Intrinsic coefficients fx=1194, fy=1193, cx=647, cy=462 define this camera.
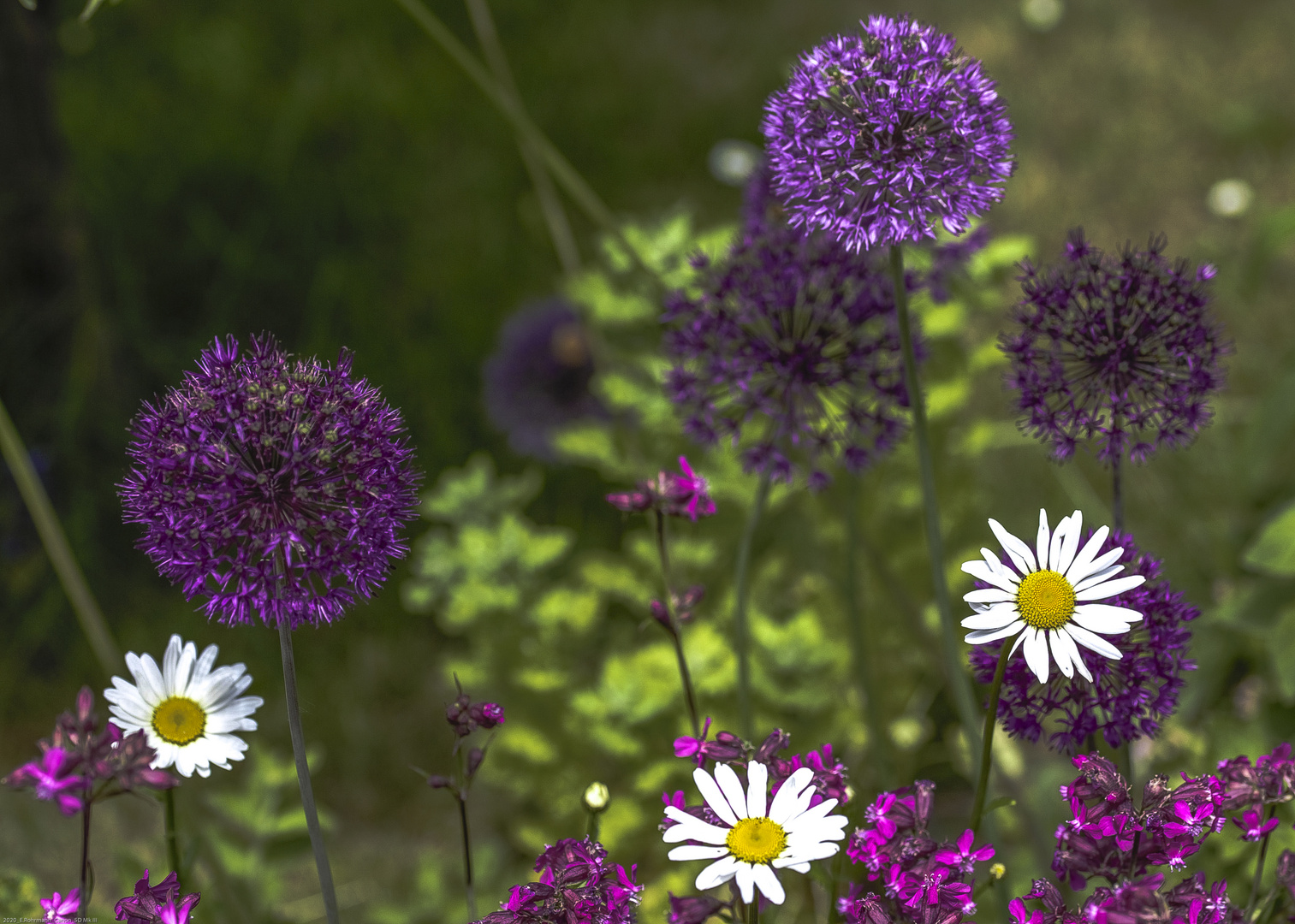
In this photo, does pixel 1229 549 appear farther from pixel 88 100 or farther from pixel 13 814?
pixel 88 100

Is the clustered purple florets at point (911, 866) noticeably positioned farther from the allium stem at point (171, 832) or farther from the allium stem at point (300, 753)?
the allium stem at point (171, 832)

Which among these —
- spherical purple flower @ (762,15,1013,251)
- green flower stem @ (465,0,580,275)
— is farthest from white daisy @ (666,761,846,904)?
green flower stem @ (465,0,580,275)

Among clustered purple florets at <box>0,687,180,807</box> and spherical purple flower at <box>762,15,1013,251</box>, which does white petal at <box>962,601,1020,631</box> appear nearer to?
spherical purple flower at <box>762,15,1013,251</box>

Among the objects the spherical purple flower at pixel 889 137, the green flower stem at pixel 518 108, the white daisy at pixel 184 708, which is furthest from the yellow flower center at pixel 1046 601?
the green flower stem at pixel 518 108

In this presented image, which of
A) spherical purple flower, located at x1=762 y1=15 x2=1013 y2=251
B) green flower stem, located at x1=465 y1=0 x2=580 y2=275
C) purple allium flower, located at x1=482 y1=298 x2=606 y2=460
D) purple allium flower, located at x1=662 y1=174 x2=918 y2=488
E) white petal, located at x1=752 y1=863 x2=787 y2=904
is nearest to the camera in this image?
white petal, located at x1=752 y1=863 x2=787 y2=904

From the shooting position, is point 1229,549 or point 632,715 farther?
point 1229,549

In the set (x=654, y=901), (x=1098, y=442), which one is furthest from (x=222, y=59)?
(x=1098, y=442)

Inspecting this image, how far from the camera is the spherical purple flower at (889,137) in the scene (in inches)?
41.4

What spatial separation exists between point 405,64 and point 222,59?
0.61 metres

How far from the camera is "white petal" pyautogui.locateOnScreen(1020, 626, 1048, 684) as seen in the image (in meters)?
0.81

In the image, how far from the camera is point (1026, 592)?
877mm

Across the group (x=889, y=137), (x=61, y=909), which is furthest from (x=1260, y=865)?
(x=61, y=909)

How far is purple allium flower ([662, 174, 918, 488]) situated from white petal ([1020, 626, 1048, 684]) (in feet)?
1.58

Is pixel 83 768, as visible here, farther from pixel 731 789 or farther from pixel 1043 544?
pixel 1043 544
